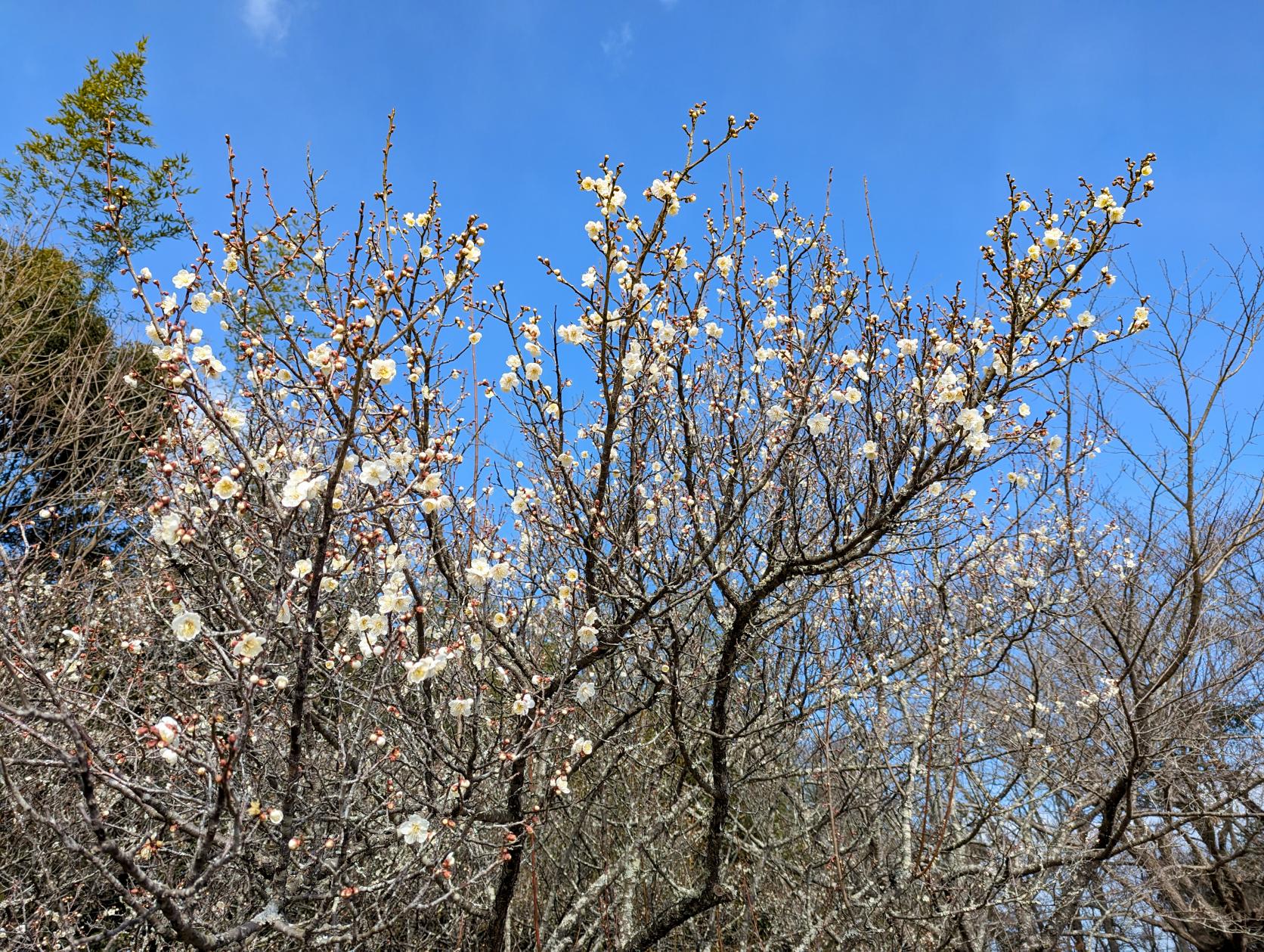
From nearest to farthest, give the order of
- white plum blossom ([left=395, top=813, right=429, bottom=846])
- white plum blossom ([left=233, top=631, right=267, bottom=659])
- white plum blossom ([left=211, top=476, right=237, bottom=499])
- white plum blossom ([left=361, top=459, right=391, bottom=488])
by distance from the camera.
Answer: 1. white plum blossom ([left=233, top=631, right=267, bottom=659])
2. white plum blossom ([left=211, top=476, right=237, bottom=499])
3. white plum blossom ([left=361, top=459, right=391, bottom=488])
4. white plum blossom ([left=395, top=813, right=429, bottom=846])

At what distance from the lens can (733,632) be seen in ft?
12.1

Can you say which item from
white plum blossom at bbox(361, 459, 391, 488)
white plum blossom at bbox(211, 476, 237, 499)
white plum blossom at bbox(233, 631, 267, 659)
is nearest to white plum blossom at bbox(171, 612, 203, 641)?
white plum blossom at bbox(233, 631, 267, 659)

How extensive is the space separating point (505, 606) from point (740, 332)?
214 centimetres

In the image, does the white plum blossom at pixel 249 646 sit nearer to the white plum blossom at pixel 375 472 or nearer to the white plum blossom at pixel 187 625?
the white plum blossom at pixel 187 625

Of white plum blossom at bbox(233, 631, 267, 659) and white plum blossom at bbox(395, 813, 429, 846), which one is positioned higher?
white plum blossom at bbox(233, 631, 267, 659)

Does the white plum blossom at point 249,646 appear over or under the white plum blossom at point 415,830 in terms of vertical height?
over

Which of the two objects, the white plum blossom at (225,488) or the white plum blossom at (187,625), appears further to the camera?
the white plum blossom at (225,488)

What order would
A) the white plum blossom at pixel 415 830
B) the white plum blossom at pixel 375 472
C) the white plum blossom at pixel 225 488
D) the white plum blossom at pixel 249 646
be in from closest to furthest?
the white plum blossom at pixel 249 646 → the white plum blossom at pixel 225 488 → the white plum blossom at pixel 375 472 → the white plum blossom at pixel 415 830

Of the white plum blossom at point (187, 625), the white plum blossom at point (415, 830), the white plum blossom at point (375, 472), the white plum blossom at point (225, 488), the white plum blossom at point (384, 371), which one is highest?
the white plum blossom at point (384, 371)

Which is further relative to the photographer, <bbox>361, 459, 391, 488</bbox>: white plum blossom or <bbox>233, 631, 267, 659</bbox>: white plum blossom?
<bbox>361, 459, 391, 488</bbox>: white plum blossom

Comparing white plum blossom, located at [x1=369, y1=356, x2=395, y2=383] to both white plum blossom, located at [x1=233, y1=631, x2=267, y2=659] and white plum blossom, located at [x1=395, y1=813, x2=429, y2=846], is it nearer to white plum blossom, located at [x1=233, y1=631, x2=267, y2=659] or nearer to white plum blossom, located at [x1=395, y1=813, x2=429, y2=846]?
white plum blossom, located at [x1=233, y1=631, x2=267, y2=659]

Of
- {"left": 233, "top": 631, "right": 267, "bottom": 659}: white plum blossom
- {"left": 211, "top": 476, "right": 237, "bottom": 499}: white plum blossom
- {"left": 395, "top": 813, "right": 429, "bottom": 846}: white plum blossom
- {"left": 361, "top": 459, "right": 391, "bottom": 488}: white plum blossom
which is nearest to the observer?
{"left": 233, "top": 631, "right": 267, "bottom": 659}: white plum blossom

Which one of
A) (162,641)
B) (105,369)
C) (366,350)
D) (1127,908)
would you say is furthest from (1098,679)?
(105,369)

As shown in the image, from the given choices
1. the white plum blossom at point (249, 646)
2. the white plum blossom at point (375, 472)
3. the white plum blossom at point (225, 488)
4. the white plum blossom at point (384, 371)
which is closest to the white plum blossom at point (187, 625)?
the white plum blossom at point (249, 646)
